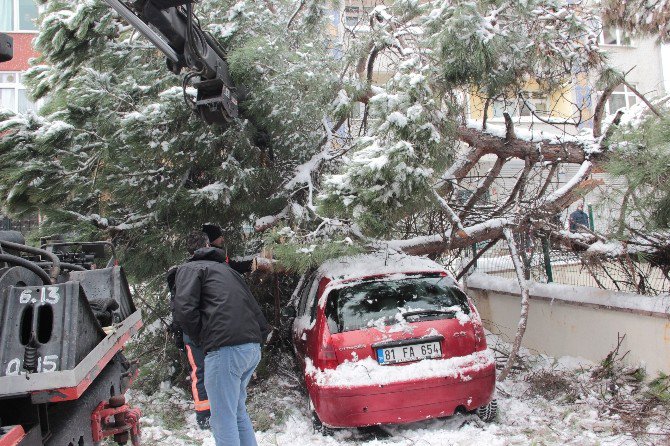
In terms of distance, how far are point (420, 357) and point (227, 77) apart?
3.92m

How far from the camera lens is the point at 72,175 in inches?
260

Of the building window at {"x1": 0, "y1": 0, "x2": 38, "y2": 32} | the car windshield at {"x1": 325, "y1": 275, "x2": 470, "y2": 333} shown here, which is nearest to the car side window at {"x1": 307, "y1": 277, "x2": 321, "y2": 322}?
the car windshield at {"x1": 325, "y1": 275, "x2": 470, "y2": 333}

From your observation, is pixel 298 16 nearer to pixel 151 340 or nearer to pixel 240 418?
pixel 151 340

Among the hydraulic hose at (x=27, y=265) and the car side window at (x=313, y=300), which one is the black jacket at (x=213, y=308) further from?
the car side window at (x=313, y=300)

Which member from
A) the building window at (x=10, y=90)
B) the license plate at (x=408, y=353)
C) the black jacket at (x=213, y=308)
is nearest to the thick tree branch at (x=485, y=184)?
the license plate at (x=408, y=353)

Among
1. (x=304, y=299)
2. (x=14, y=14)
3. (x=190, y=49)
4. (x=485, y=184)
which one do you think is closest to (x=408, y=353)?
(x=304, y=299)

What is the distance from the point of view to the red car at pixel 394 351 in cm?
456

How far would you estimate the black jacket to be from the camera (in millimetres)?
3777

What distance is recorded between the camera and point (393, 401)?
4551 millimetres

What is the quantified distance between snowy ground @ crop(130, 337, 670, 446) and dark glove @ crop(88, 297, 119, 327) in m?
1.83

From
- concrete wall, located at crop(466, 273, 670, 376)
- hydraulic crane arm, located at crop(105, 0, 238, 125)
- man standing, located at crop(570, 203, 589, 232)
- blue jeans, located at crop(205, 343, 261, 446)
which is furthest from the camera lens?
man standing, located at crop(570, 203, 589, 232)

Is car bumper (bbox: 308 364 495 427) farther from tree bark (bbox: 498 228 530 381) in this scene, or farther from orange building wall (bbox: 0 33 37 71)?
orange building wall (bbox: 0 33 37 71)

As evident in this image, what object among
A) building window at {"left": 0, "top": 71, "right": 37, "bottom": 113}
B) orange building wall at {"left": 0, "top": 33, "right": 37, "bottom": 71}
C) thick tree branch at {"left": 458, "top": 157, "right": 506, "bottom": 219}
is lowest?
thick tree branch at {"left": 458, "top": 157, "right": 506, "bottom": 219}

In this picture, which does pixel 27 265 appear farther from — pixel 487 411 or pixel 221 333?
pixel 487 411
